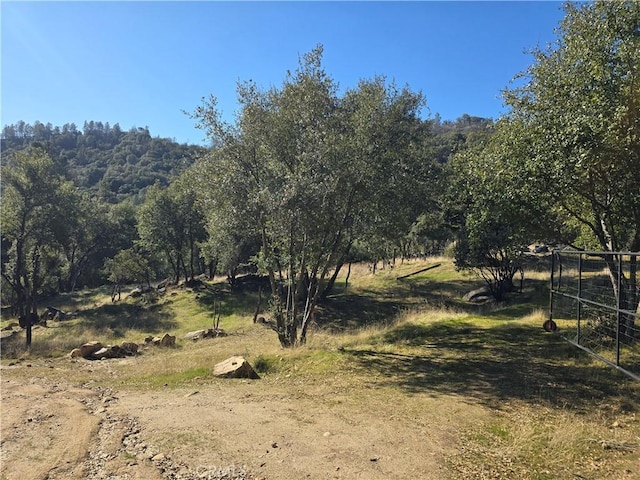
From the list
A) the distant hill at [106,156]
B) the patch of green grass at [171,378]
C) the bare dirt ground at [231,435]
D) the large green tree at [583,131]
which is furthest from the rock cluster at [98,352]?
the distant hill at [106,156]

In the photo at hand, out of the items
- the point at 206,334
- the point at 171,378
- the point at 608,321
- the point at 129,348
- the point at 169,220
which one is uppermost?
the point at 169,220

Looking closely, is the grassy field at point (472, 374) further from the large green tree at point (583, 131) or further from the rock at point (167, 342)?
the large green tree at point (583, 131)

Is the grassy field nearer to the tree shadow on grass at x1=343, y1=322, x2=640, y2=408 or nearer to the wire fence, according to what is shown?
the tree shadow on grass at x1=343, y1=322, x2=640, y2=408

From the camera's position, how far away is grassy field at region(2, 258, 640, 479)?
21.8 ft

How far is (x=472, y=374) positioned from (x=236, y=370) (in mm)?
6909

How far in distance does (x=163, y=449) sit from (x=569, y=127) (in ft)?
36.3

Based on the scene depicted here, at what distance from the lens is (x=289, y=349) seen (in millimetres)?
15195

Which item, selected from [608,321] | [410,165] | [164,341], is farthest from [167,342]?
[608,321]

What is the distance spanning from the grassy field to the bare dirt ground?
0.49 metres

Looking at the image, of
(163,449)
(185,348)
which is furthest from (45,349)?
(163,449)

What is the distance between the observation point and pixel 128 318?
32.7 m

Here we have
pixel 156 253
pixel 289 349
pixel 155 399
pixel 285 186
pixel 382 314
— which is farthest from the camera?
pixel 156 253

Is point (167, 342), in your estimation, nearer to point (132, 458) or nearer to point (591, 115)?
point (132, 458)

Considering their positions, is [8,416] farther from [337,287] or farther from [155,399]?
[337,287]
